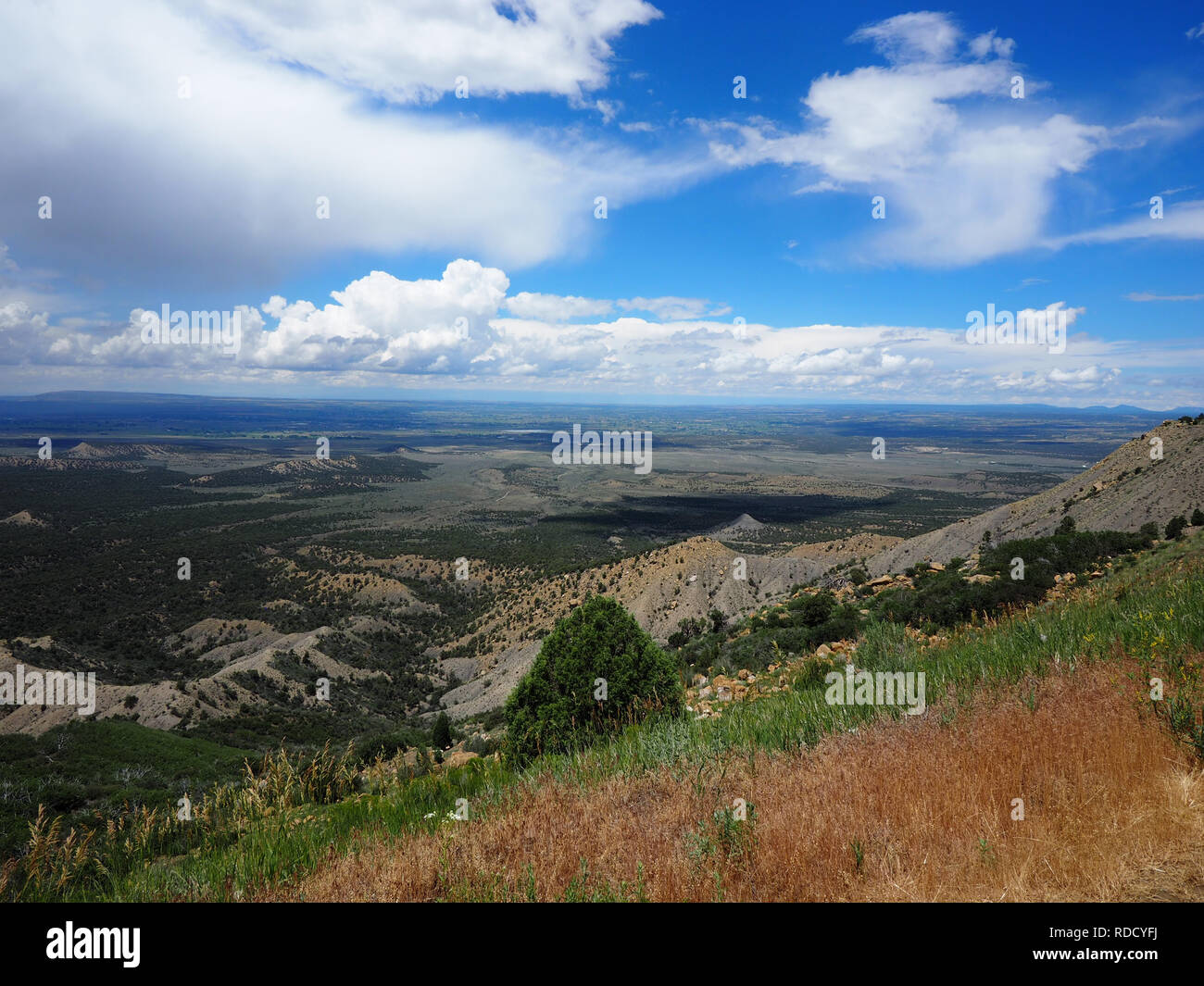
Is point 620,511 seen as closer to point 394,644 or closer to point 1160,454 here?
point 394,644

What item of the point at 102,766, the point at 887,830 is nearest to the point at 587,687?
the point at 887,830

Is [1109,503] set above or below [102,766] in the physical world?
above

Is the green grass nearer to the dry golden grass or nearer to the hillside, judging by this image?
the dry golden grass

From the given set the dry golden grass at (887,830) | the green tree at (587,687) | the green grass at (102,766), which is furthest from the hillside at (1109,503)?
the green grass at (102,766)

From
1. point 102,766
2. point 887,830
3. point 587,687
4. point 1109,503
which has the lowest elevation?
point 102,766

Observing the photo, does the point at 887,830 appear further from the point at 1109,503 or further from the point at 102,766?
the point at 1109,503

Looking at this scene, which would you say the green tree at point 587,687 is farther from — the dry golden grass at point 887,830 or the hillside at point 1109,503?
the hillside at point 1109,503

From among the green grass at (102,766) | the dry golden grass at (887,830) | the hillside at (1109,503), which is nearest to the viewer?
the dry golden grass at (887,830)
